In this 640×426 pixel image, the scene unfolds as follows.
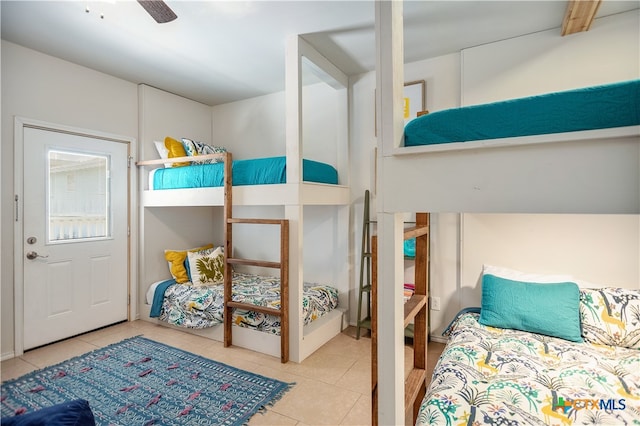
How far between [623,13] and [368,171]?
2179mm

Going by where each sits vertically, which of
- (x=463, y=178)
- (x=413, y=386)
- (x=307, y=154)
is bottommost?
(x=413, y=386)

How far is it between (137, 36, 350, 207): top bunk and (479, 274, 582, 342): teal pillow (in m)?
1.58

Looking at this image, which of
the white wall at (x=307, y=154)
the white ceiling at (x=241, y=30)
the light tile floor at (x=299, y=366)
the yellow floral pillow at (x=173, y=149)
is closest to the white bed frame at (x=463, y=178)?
the light tile floor at (x=299, y=366)

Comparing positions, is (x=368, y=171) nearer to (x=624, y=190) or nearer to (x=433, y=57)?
(x=433, y=57)

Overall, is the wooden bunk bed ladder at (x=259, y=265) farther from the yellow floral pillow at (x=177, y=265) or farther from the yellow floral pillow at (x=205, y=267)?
the yellow floral pillow at (x=177, y=265)

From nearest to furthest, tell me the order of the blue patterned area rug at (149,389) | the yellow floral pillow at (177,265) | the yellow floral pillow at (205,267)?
1. the blue patterned area rug at (149,389)
2. the yellow floral pillow at (205,267)
3. the yellow floral pillow at (177,265)

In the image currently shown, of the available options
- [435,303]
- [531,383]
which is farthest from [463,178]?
[435,303]

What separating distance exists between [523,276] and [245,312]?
2.31 meters

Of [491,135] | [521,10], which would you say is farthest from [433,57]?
[491,135]

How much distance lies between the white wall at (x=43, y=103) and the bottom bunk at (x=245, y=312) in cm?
118

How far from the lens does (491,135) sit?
818 mm

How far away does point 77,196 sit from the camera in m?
3.09

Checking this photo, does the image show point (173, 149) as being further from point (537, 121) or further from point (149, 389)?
point (537, 121)

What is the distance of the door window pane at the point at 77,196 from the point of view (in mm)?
2943
